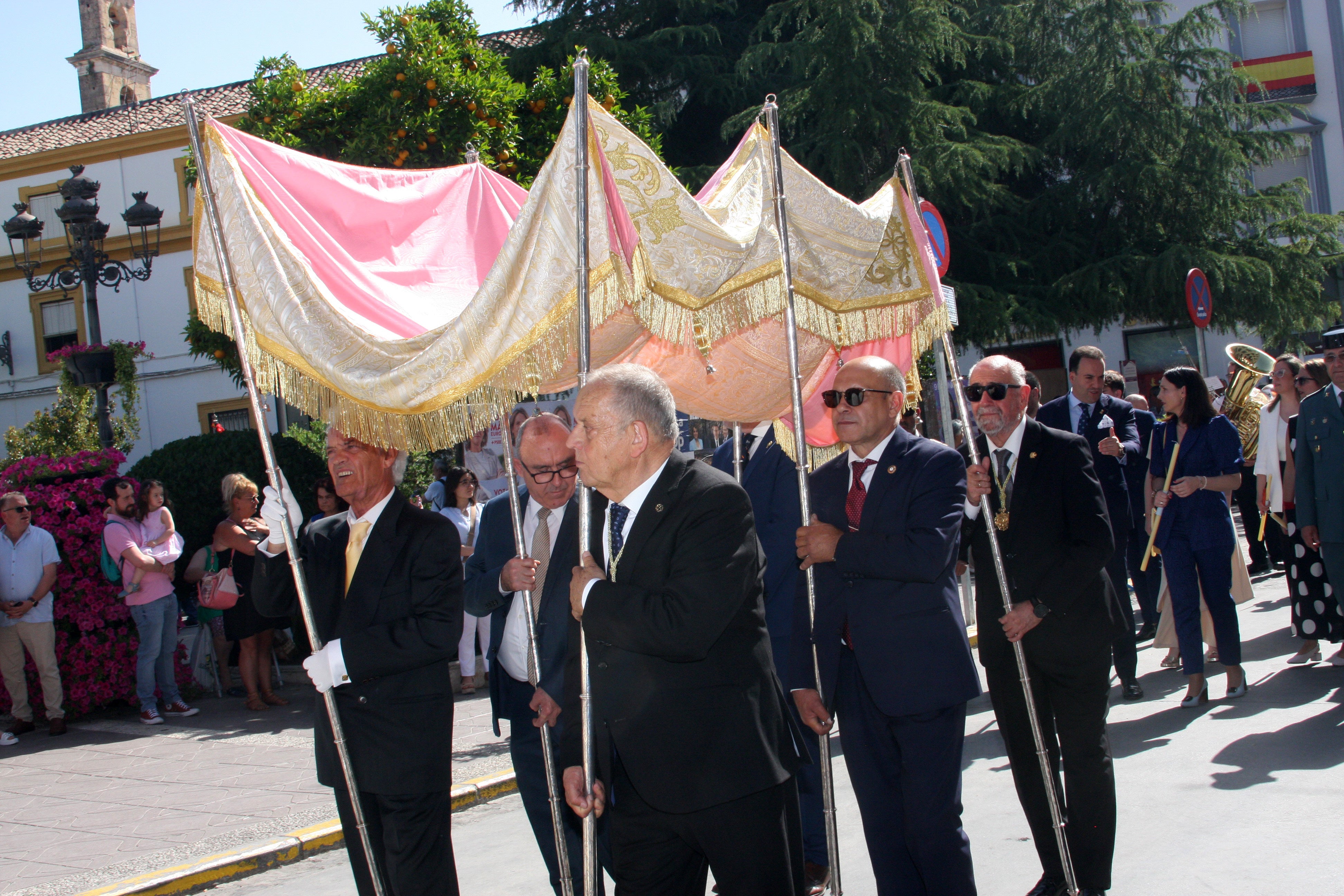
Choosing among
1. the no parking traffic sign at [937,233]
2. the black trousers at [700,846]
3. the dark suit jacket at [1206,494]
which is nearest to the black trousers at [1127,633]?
the dark suit jacket at [1206,494]

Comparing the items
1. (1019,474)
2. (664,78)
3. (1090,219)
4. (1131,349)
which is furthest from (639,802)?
(1131,349)

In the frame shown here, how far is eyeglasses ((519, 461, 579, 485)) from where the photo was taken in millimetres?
4480

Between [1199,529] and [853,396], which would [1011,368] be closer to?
[853,396]

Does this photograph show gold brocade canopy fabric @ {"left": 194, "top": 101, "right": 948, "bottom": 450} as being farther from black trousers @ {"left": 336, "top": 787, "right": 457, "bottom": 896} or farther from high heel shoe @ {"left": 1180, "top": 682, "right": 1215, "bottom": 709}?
high heel shoe @ {"left": 1180, "top": 682, "right": 1215, "bottom": 709}

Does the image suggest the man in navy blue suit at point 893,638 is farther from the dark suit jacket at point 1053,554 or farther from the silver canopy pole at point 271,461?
the silver canopy pole at point 271,461

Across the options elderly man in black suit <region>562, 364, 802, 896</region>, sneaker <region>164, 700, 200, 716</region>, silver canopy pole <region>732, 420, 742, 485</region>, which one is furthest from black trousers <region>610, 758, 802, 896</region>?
sneaker <region>164, 700, 200, 716</region>

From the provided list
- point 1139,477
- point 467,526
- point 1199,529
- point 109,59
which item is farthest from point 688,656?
point 109,59

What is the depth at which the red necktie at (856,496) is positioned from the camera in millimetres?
4105

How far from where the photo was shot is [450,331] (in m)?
3.83

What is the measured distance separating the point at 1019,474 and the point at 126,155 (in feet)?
114

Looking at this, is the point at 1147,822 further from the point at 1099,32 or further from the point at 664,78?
the point at 1099,32

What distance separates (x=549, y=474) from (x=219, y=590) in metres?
5.89

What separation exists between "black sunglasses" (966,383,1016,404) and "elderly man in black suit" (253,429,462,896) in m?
2.12

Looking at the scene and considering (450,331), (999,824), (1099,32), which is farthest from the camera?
(1099,32)
